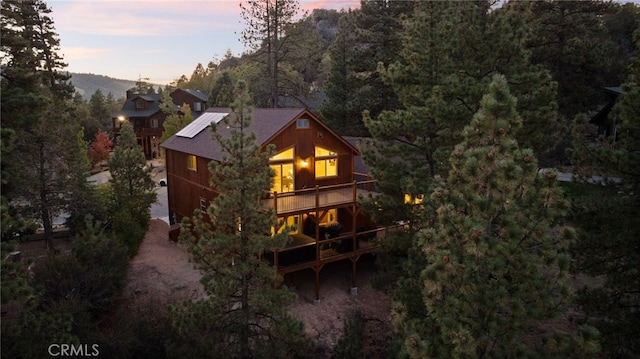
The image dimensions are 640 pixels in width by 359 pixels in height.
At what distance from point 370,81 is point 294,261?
16.7 meters

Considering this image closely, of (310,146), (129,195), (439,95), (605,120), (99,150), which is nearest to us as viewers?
(439,95)

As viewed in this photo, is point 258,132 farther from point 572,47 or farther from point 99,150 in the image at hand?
point 99,150

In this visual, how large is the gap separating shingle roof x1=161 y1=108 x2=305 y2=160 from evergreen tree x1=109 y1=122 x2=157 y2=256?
3.53 metres

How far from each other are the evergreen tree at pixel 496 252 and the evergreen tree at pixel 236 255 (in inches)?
205

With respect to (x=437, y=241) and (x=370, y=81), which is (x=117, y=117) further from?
(x=437, y=241)

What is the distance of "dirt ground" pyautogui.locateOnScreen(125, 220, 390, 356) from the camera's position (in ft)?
54.7

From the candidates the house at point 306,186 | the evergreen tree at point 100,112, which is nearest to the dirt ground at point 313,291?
the house at point 306,186

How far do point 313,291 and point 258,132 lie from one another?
7.83 meters

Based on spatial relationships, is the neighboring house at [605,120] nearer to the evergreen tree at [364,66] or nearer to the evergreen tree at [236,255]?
the evergreen tree at [364,66]

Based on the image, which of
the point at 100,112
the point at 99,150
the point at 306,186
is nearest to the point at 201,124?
the point at 306,186

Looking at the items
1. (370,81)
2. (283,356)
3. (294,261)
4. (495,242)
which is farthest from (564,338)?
(370,81)

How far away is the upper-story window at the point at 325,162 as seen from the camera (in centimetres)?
2036

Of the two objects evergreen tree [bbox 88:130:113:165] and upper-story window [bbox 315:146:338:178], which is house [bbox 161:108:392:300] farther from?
evergreen tree [bbox 88:130:113:165]

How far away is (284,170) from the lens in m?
19.5
